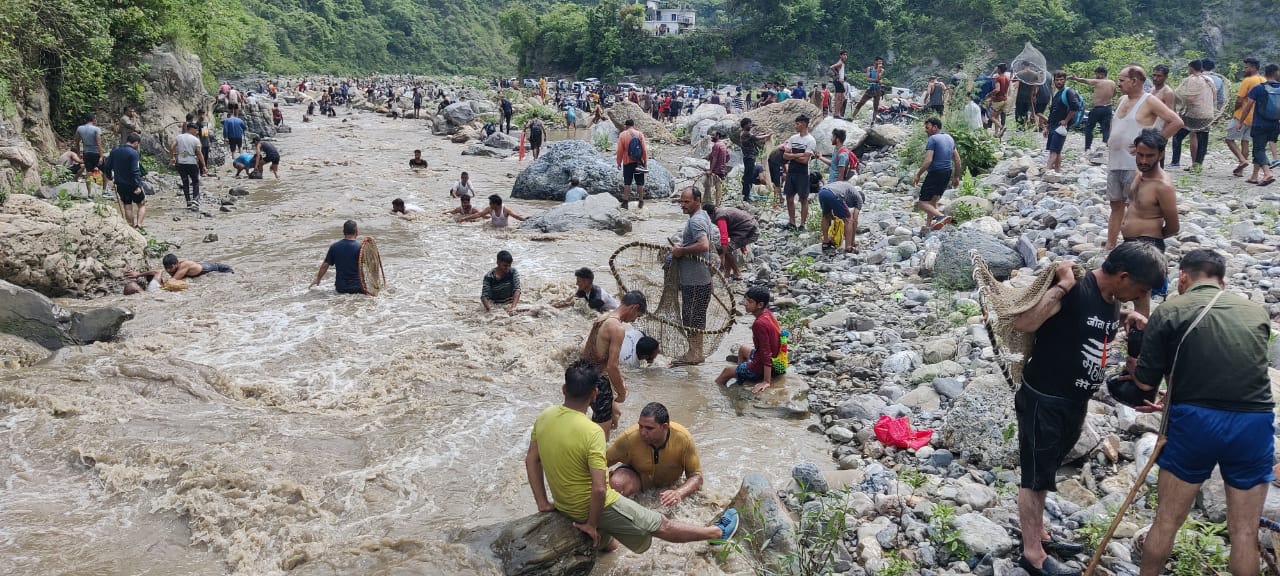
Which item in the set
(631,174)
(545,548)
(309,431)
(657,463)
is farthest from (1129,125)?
(631,174)

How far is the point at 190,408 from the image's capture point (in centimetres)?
647

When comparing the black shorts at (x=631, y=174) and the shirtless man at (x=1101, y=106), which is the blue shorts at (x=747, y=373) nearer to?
the shirtless man at (x=1101, y=106)

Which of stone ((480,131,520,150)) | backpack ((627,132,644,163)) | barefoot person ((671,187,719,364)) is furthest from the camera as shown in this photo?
stone ((480,131,520,150))

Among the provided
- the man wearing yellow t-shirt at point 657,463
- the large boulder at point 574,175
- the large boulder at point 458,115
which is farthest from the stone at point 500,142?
the man wearing yellow t-shirt at point 657,463

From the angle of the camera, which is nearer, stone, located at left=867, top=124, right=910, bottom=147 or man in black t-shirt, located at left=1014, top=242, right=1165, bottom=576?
man in black t-shirt, located at left=1014, top=242, right=1165, bottom=576

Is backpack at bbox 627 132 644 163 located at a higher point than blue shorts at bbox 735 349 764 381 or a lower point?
higher

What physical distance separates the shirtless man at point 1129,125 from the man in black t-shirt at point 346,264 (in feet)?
26.3

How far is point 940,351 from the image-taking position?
689cm

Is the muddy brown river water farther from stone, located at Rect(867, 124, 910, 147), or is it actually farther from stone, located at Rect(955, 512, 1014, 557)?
stone, located at Rect(867, 124, 910, 147)

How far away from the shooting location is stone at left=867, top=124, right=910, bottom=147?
16688mm

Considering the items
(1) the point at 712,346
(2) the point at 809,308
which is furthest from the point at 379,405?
(2) the point at 809,308

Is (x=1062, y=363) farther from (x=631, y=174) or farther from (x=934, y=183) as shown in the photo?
(x=631, y=174)

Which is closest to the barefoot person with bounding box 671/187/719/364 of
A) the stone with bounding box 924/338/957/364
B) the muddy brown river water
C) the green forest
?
the muddy brown river water

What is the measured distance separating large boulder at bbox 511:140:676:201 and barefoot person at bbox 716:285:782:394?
9.55m
